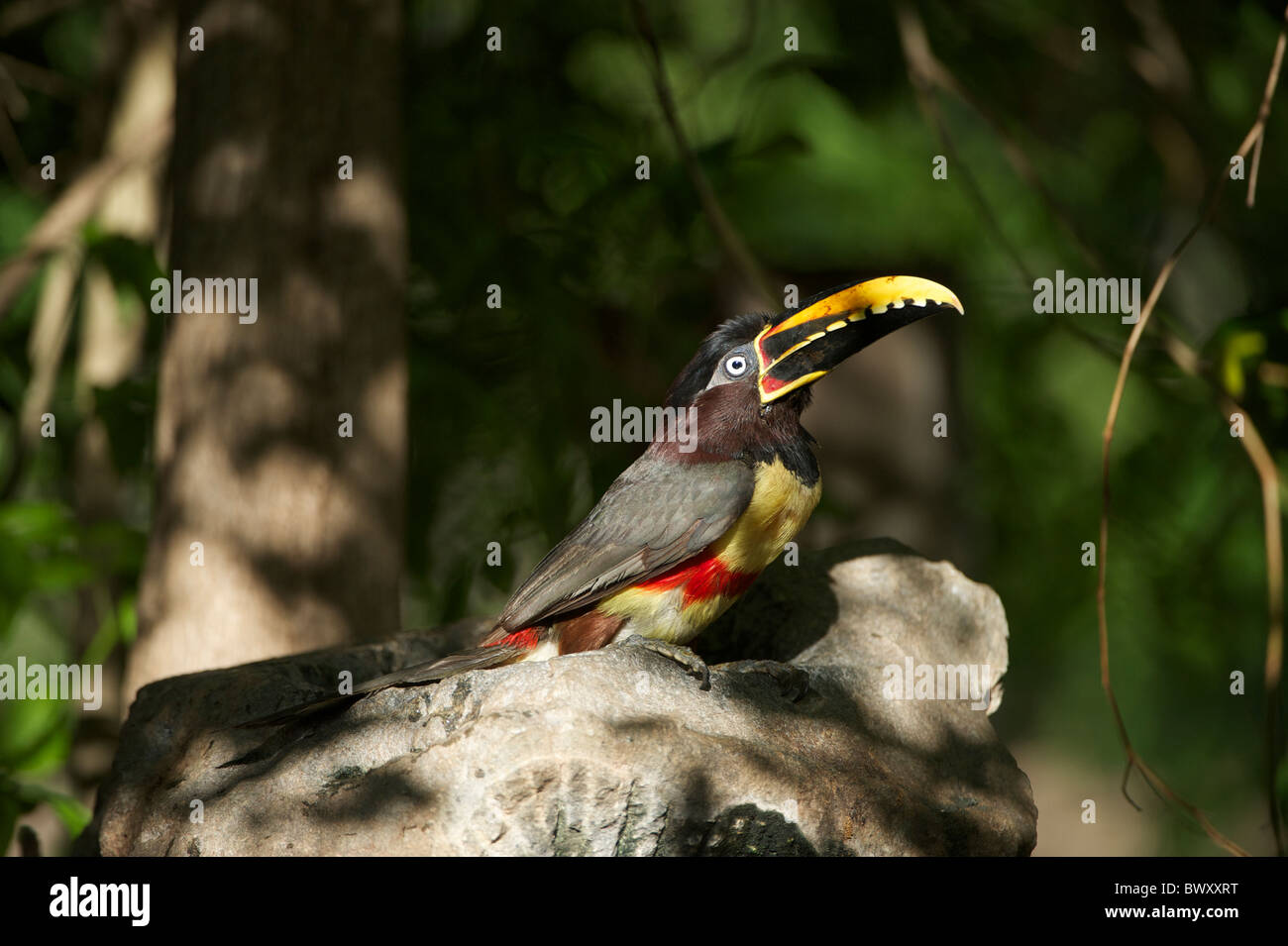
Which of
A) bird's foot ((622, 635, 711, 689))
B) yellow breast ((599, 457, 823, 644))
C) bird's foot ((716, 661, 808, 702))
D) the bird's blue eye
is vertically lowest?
bird's foot ((716, 661, 808, 702))

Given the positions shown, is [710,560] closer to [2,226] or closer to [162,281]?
[162,281]

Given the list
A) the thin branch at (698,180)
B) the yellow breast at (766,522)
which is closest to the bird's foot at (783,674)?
the yellow breast at (766,522)

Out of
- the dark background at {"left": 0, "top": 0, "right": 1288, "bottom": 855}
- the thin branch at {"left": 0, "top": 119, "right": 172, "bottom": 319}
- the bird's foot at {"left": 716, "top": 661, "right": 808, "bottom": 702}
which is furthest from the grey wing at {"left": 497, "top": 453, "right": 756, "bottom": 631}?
the thin branch at {"left": 0, "top": 119, "right": 172, "bottom": 319}

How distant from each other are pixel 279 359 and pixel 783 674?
6.97 ft

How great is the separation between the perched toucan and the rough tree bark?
0.81m

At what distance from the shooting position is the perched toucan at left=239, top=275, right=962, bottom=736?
360cm

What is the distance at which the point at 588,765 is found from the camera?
2641mm

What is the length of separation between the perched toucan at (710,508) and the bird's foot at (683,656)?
246 millimetres

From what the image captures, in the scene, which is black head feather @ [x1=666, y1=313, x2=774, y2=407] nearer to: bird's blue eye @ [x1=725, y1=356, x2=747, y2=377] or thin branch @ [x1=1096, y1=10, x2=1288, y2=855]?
bird's blue eye @ [x1=725, y1=356, x2=747, y2=377]

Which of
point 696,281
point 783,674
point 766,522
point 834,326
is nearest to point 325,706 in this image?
point 783,674

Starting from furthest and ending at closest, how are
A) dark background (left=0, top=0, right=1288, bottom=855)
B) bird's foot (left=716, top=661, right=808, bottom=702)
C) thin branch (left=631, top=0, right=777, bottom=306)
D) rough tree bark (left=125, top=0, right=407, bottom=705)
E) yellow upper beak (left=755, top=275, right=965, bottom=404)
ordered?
dark background (left=0, top=0, right=1288, bottom=855) → thin branch (left=631, top=0, right=777, bottom=306) → rough tree bark (left=125, top=0, right=407, bottom=705) → yellow upper beak (left=755, top=275, right=965, bottom=404) → bird's foot (left=716, top=661, right=808, bottom=702)

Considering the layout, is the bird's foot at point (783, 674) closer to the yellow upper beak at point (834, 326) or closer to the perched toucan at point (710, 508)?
the perched toucan at point (710, 508)

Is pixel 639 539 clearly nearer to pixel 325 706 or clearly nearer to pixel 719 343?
pixel 719 343

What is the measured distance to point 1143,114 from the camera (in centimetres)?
644
